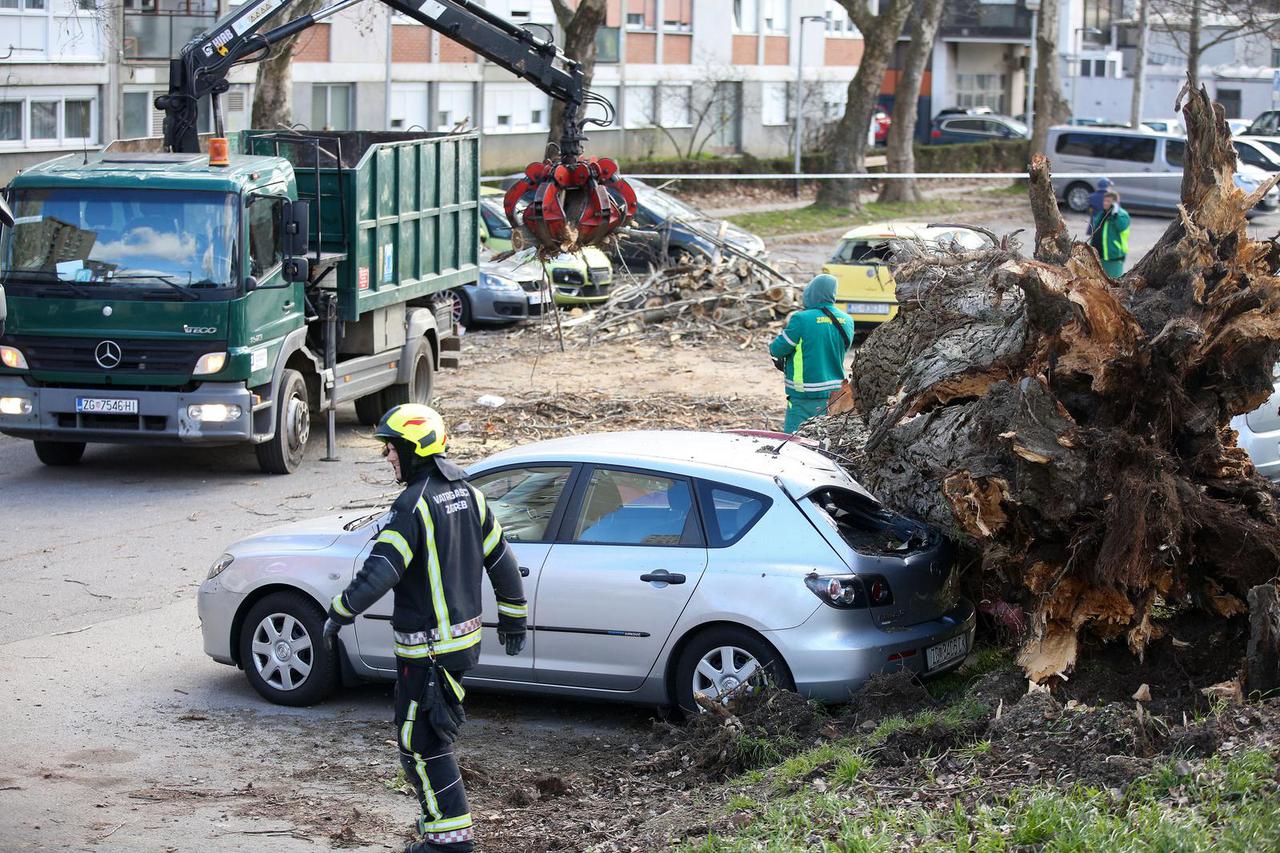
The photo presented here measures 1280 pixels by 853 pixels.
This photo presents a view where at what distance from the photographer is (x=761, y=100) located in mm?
55375

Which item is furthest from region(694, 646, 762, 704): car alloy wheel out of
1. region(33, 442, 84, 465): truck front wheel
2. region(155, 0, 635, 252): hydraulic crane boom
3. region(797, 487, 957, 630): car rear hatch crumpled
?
region(33, 442, 84, 465): truck front wheel

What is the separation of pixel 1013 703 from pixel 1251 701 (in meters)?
0.96

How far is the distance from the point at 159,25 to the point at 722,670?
3126 cm

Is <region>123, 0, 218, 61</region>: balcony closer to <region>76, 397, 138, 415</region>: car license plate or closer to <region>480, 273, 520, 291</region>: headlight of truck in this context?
<region>480, 273, 520, 291</region>: headlight of truck

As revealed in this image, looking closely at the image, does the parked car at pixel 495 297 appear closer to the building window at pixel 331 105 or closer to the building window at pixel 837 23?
the building window at pixel 331 105

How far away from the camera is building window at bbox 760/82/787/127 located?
55.7 m

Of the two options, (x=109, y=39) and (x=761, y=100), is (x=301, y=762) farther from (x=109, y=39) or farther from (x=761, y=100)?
(x=761, y=100)

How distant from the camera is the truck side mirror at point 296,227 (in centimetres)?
1343

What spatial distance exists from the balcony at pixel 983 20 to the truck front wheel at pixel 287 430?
57.9 metres

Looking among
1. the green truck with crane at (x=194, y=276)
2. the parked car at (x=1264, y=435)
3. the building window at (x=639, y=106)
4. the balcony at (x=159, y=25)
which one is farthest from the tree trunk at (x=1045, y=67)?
the parked car at (x=1264, y=435)

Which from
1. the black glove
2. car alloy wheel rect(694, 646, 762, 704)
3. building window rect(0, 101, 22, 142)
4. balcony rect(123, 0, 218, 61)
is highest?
balcony rect(123, 0, 218, 61)

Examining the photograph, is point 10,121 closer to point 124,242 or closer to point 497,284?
point 497,284

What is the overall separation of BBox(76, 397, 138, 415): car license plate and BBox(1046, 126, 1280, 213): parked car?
32.9 m

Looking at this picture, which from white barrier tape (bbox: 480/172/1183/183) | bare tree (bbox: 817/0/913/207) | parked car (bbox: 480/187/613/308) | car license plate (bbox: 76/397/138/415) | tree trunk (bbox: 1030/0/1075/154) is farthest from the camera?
tree trunk (bbox: 1030/0/1075/154)
